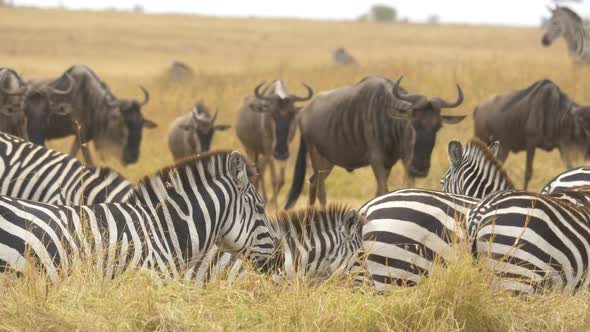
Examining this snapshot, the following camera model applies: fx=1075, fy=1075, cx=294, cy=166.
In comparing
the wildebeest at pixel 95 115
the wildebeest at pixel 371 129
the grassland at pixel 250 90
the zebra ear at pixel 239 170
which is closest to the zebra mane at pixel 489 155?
the grassland at pixel 250 90

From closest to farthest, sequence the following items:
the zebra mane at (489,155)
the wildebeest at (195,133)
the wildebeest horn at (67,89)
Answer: the zebra mane at (489,155), the wildebeest horn at (67,89), the wildebeest at (195,133)

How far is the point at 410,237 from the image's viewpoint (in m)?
5.57

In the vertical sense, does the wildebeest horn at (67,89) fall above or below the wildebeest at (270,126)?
above

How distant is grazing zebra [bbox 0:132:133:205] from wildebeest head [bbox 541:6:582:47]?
17.8m

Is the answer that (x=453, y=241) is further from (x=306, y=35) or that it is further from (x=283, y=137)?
(x=306, y=35)

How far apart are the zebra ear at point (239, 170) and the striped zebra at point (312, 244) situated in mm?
354

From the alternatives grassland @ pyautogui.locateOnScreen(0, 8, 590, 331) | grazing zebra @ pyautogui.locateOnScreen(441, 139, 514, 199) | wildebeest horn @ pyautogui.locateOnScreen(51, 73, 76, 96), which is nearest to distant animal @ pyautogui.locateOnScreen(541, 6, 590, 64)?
grassland @ pyautogui.locateOnScreen(0, 8, 590, 331)

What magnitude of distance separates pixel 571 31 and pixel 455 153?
680 inches

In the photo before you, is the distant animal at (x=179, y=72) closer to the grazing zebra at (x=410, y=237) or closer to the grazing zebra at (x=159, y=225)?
the grazing zebra at (x=159, y=225)

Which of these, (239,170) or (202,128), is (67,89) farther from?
(239,170)

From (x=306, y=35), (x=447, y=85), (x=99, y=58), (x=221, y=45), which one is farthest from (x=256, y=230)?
(x=306, y=35)

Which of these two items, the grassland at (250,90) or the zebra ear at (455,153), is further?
the zebra ear at (455,153)

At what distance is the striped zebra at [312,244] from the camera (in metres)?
5.90

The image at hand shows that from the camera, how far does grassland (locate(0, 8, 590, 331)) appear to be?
486 centimetres
